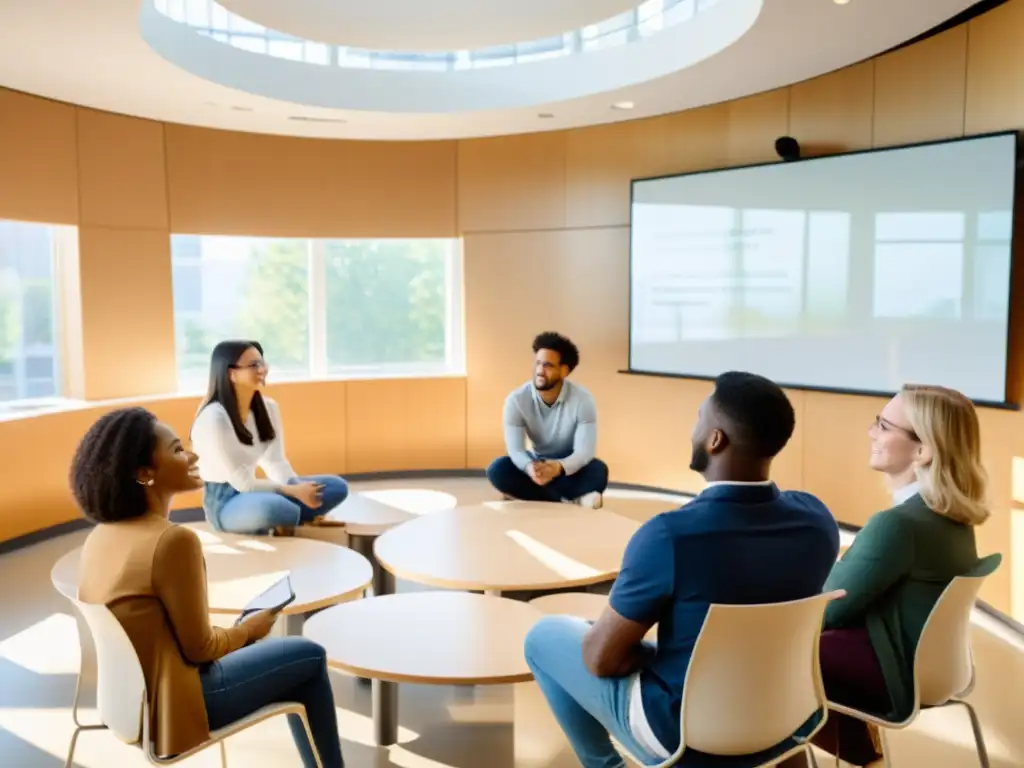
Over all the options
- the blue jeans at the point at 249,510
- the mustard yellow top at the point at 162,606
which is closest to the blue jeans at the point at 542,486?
the blue jeans at the point at 249,510

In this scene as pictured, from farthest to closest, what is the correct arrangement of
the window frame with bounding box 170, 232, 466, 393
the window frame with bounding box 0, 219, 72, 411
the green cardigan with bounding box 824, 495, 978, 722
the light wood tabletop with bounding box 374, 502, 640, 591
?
the window frame with bounding box 170, 232, 466, 393 → the window frame with bounding box 0, 219, 72, 411 → the light wood tabletop with bounding box 374, 502, 640, 591 → the green cardigan with bounding box 824, 495, 978, 722

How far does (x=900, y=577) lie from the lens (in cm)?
225

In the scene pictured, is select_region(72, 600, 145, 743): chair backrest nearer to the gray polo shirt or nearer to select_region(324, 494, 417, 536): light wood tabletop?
select_region(324, 494, 417, 536): light wood tabletop

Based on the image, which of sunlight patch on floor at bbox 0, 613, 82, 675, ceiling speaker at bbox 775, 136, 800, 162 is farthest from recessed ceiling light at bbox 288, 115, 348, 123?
sunlight patch on floor at bbox 0, 613, 82, 675

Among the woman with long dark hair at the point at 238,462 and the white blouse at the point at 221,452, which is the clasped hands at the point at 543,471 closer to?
the woman with long dark hair at the point at 238,462

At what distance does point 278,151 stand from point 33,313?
89.5 inches

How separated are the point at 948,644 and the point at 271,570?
2.23 meters

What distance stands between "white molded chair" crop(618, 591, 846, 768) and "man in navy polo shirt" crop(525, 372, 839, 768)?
0.18ft

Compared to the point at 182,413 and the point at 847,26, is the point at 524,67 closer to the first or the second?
the point at 847,26

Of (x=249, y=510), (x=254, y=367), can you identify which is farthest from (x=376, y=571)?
(x=254, y=367)

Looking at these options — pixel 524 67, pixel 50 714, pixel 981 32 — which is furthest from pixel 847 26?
pixel 50 714

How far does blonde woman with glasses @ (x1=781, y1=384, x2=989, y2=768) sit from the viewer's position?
2.24m

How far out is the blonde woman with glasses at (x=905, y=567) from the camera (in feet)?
7.34

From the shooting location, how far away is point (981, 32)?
460 cm
